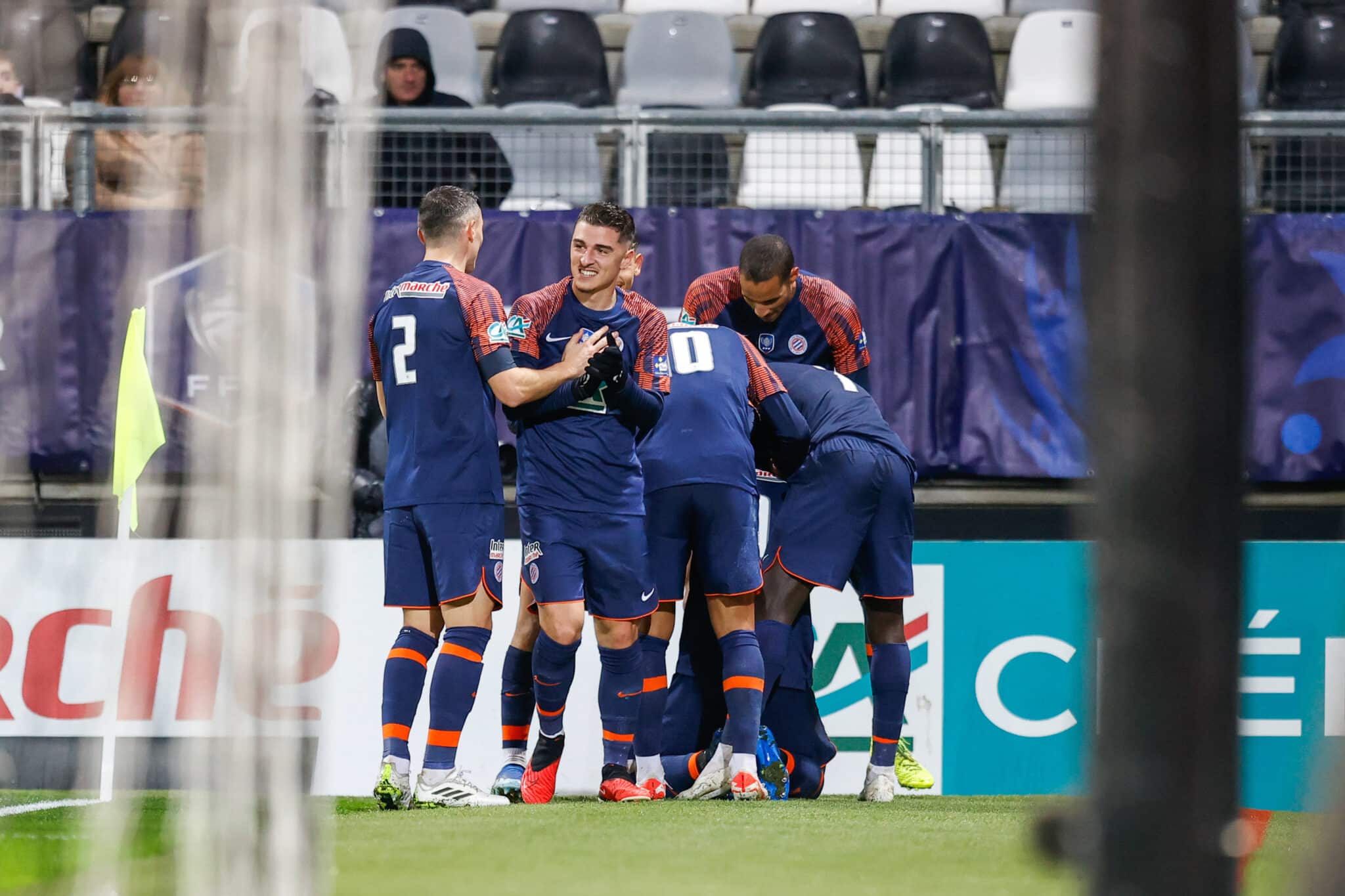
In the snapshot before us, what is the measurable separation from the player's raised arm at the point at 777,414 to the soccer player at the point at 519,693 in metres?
0.51

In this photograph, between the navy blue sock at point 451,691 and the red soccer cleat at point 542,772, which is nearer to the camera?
the navy blue sock at point 451,691

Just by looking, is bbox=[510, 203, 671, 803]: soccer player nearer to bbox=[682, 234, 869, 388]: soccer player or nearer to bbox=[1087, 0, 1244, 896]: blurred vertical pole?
bbox=[682, 234, 869, 388]: soccer player

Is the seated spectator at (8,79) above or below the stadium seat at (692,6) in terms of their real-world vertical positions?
below

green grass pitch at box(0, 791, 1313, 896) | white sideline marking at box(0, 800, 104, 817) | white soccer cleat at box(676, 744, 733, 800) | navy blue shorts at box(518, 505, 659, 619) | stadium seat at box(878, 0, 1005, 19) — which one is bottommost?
white sideline marking at box(0, 800, 104, 817)

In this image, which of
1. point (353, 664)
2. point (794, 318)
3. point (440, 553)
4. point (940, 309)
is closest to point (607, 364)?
point (440, 553)

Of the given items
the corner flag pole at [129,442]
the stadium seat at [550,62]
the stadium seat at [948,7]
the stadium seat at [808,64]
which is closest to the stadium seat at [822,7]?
the stadium seat at [948,7]

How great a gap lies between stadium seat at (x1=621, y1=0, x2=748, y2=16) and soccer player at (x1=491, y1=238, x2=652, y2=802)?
17.6 ft

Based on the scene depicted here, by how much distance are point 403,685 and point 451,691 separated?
14 centimetres

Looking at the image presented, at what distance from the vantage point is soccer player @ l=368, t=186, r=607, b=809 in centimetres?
504

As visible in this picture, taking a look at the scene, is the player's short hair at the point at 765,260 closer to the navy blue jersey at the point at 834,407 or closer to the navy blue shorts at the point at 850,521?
the navy blue jersey at the point at 834,407

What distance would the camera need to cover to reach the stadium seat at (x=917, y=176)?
818 cm

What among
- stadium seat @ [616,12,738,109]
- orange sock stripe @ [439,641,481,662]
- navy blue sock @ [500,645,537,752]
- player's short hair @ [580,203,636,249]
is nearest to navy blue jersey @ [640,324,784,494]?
player's short hair @ [580,203,636,249]

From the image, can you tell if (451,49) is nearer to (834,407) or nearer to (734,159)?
(734,159)

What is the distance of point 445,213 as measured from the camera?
204 inches
